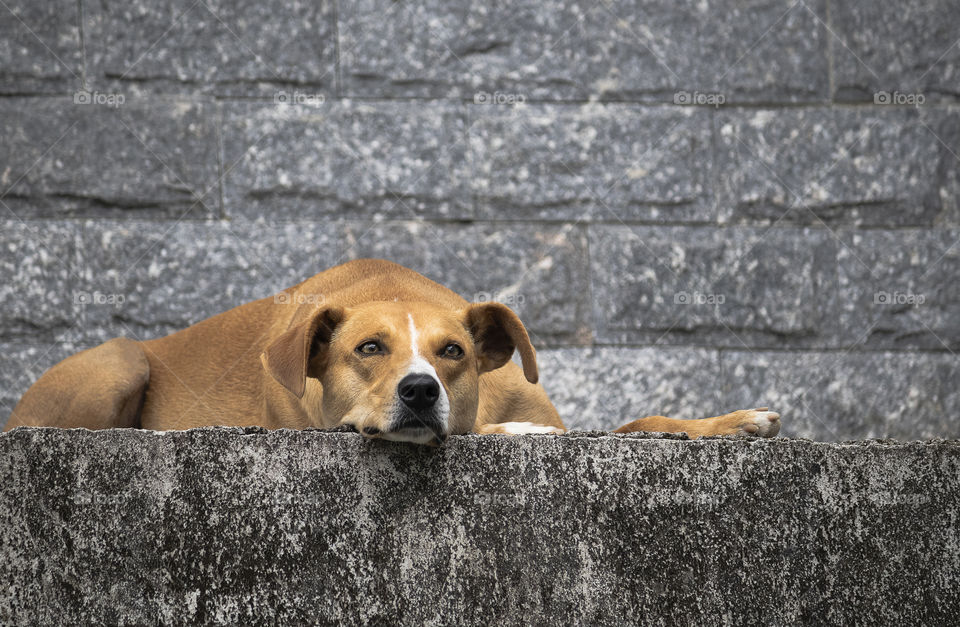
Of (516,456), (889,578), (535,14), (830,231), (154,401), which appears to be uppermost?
(535,14)

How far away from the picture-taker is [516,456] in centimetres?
242

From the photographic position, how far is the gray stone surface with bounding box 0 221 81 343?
4820 millimetres

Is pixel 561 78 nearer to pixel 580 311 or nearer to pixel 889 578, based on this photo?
pixel 580 311

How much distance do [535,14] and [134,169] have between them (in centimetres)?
214

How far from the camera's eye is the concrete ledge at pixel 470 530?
90.6 inches

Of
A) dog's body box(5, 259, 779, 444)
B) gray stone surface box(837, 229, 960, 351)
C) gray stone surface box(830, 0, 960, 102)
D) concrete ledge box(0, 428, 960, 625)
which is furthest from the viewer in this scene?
gray stone surface box(830, 0, 960, 102)

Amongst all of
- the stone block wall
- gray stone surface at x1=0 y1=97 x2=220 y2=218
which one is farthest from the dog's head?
gray stone surface at x1=0 y1=97 x2=220 y2=218

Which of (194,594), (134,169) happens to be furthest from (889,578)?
(134,169)

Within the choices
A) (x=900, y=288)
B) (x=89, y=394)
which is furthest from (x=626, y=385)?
(x=89, y=394)

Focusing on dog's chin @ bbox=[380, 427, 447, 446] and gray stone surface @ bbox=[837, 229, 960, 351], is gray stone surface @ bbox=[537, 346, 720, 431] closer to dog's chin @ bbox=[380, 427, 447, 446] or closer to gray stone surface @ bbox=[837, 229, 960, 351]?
gray stone surface @ bbox=[837, 229, 960, 351]

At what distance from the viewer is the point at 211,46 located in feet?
16.6

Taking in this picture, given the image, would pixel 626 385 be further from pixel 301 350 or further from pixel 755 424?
pixel 301 350

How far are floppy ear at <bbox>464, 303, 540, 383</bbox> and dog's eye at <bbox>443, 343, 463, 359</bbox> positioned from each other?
7.4 inches

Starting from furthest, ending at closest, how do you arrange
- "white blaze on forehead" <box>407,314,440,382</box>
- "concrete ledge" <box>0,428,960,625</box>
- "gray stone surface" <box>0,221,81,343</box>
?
"gray stone surface" <box>0,221,81,343</box>, "white blaze on forehead" <box>407,314,440,382</box>, "concrete ledge" <box>0,428,960,625</box>
